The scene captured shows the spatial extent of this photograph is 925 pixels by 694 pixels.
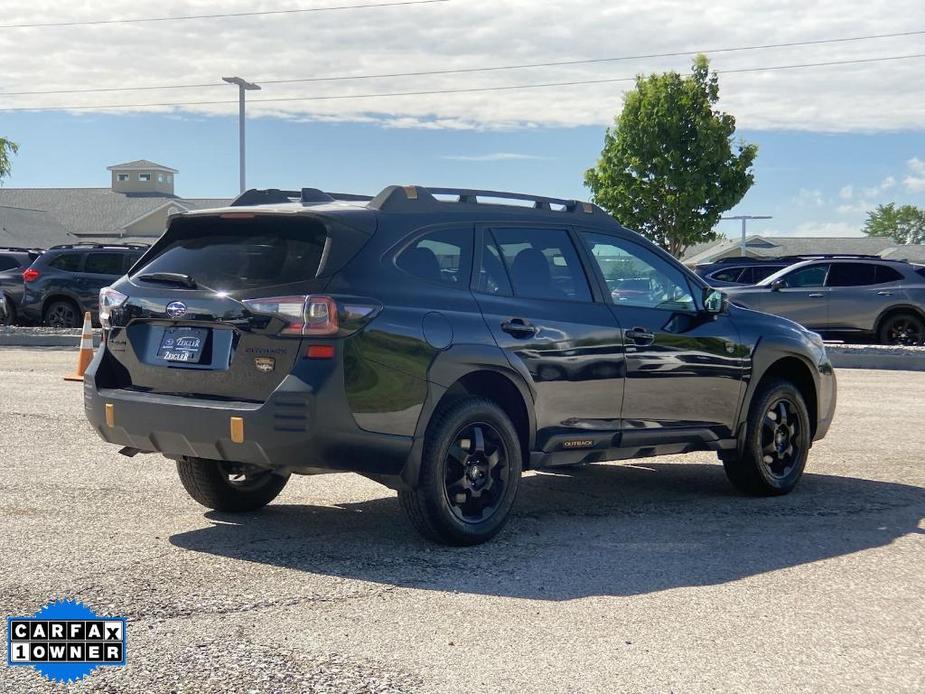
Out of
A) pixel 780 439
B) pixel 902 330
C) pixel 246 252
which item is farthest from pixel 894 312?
pixel 246 252

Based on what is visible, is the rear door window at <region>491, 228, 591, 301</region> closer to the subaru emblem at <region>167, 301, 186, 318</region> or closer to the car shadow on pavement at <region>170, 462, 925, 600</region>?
the car shadow on pavement at <region>170, 462, 925, 600</region>

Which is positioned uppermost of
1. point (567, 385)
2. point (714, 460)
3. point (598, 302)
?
point (598, 302)

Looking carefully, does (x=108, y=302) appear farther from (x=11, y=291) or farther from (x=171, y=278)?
(x=11, y=291)

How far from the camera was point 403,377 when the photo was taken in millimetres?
5996

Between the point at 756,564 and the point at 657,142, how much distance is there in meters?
50.5

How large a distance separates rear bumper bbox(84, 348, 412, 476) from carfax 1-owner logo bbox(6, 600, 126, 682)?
115 cm

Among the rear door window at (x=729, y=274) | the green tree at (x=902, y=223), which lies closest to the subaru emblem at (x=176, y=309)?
the rear door window at (x=729, y=274)

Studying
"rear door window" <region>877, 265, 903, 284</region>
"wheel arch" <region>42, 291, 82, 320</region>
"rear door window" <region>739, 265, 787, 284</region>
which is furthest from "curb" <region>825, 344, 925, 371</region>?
"wheel arch" <region>42, 291, 82, 320</region>

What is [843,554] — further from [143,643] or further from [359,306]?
[143,643]

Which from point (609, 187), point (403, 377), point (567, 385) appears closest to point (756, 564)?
point (567, 385)

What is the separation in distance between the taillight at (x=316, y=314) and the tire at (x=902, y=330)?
17.3 m

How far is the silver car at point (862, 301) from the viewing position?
2122 cm

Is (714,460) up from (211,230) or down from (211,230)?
down

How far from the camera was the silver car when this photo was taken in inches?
835
